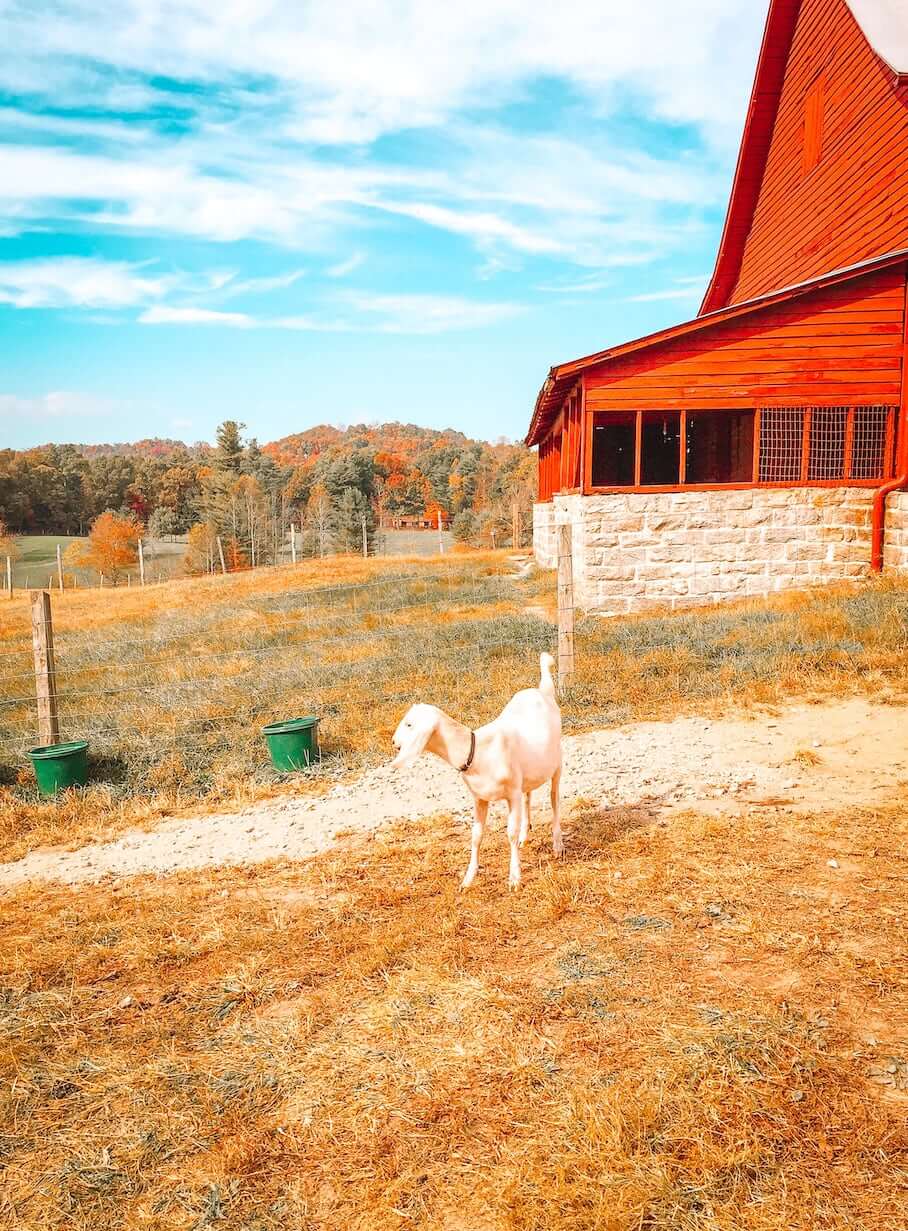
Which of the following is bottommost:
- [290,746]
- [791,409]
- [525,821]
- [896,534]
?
[290,746]

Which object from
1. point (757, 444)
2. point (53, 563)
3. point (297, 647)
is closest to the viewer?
point (297, 647)

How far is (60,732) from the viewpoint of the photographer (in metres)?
8.52

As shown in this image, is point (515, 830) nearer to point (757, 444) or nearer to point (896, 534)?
point (757, 444)

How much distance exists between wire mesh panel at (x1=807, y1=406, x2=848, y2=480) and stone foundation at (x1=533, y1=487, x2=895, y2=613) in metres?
0.67

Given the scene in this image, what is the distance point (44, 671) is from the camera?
7910mm

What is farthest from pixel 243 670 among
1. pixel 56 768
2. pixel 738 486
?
pixel 738 486

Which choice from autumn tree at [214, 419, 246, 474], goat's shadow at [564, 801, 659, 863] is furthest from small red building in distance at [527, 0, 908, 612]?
autumn tree at [214, 419, 246, 474]

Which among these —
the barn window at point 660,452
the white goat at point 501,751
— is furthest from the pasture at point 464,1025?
the barn window at point 660,452

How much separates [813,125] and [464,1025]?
20.8m

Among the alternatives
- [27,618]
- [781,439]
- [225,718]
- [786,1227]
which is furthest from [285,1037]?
[27,618]

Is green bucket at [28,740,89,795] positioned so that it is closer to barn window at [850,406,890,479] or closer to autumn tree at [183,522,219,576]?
Result: barn window at [850,406,890,479]

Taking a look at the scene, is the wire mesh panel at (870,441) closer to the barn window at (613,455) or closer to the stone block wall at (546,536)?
the stone block wall at (546,536)

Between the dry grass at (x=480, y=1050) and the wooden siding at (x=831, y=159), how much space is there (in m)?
15.1

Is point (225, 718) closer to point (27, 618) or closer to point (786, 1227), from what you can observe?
point (786, 1227)
